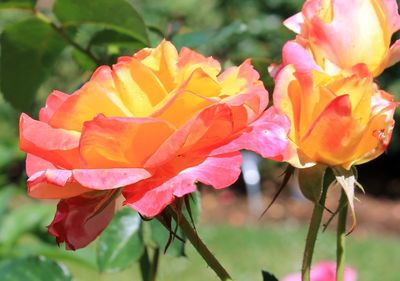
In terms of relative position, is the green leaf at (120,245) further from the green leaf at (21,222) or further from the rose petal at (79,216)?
the green leaf at (21,222)

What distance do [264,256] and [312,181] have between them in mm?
4400

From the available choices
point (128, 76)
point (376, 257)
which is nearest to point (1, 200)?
point (128, 76)

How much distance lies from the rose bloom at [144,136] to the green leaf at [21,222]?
121cm

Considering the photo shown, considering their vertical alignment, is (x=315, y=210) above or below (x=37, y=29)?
above

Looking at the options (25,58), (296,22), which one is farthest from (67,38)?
(296,22)

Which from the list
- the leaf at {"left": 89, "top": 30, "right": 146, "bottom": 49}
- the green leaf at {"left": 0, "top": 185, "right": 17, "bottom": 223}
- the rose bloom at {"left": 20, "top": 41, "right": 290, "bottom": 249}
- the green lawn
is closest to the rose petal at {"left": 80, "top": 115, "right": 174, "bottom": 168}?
the rose bloom at {"left": 20, "top": 41, "right": 290, "bottom": 249}

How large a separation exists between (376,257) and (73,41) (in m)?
4.05

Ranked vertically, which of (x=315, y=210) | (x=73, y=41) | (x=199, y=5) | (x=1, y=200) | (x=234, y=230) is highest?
(x=315, y=210)

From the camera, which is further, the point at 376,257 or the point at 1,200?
the point at 376,257

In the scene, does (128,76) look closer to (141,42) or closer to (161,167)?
(161,167)

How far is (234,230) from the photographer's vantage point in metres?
5.34

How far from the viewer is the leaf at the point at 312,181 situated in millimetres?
497

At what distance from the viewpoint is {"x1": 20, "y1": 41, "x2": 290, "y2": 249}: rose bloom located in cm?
44

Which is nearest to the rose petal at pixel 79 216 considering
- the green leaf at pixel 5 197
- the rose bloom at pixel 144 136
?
the rose bloom at pixel 144 136
